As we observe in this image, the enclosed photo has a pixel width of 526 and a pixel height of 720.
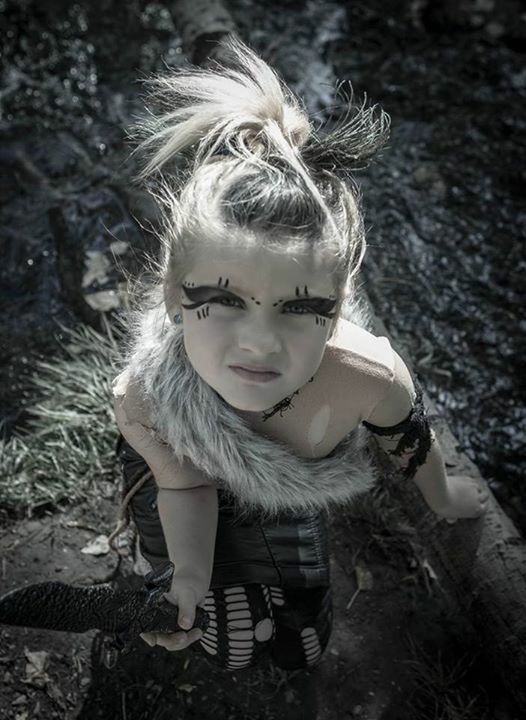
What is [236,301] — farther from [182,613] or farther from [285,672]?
[285,672]

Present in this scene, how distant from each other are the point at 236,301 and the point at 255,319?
0.19 feet

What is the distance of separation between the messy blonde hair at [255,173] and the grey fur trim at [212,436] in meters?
0.20

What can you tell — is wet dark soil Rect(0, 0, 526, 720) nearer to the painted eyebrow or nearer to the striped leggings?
the striped leggings

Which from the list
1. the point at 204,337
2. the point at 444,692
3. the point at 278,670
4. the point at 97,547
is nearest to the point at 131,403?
the point at 204,337

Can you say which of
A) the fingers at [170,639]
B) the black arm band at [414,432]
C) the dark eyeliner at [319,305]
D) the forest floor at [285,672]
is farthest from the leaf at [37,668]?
the dark eyeliner at [319,305]

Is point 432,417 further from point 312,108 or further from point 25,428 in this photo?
point 312,108

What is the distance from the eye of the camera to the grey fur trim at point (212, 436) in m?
1.89

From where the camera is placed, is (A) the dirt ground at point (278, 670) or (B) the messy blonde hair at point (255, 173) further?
(A) the dirt ground at point (278, 670)

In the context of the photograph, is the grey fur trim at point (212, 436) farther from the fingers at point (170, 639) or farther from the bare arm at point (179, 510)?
the fingers at point (170, 639)

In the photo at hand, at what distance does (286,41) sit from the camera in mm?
4676

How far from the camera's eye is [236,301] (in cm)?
166

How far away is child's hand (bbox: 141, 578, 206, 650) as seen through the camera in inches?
77.0

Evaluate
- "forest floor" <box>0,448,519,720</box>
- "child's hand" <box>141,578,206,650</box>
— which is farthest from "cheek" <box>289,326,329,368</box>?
"forest floor" <box>0,448,519,720</box>

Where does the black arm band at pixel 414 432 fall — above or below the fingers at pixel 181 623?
above
